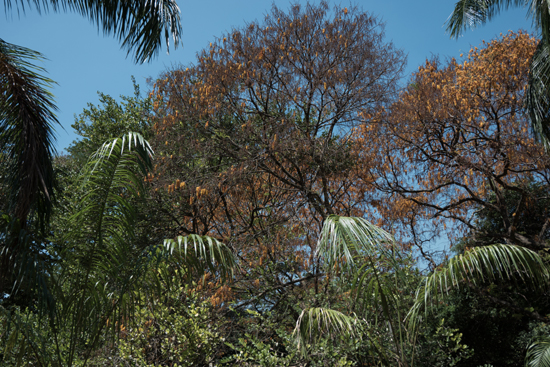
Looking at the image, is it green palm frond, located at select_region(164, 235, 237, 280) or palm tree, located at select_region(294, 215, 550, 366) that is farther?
green palm frond, located at select_region(164, 235, 237, 280)

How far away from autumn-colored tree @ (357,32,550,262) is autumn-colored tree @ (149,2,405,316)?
0.58 meters

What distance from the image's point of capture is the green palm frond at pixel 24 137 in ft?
14.9

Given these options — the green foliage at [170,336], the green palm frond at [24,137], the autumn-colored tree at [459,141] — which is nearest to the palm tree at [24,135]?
the green palm frond at [24,137]

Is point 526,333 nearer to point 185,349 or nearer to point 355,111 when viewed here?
point 355,111

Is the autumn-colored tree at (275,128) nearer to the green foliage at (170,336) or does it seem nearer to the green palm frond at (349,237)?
the green foliage at (170,336)

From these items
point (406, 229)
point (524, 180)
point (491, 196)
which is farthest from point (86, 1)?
point (491, 196)

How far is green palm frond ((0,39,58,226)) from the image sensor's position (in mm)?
4535

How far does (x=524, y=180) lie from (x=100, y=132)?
33.6ft

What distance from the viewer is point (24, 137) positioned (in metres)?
4.62

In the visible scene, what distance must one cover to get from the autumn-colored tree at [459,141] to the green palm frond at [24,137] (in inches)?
260

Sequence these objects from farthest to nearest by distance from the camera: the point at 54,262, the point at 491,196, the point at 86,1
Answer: the point at 491,196, the point at 86,1, the point at 54,262

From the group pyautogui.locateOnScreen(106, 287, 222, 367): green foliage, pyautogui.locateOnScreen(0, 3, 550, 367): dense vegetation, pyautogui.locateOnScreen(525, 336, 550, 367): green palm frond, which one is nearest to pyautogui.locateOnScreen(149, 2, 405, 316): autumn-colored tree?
pyautogui.locateOnScreen(0, 3, 550, 367): dense vegetation

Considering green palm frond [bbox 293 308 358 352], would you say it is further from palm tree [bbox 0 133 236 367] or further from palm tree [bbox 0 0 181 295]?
palm tree [bbox 0 0 181 295]

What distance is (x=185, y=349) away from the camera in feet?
22.9
